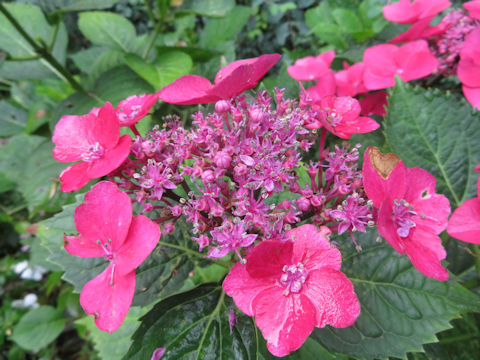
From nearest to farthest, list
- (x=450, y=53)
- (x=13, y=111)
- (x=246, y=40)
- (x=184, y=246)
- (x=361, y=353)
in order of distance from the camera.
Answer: (x=361, y=353)
(x=184, y=246)
(x=450, y=53)
(x=13, y=111)
(x=246, y=40)

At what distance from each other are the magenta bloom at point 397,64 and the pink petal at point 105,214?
0.82 m

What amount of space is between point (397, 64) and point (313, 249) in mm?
809

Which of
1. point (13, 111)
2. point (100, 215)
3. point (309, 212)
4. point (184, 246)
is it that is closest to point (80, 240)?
point (100, 215)

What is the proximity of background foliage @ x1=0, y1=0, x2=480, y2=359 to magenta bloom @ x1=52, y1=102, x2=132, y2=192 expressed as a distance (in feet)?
0.51

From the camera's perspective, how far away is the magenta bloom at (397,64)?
1.04m

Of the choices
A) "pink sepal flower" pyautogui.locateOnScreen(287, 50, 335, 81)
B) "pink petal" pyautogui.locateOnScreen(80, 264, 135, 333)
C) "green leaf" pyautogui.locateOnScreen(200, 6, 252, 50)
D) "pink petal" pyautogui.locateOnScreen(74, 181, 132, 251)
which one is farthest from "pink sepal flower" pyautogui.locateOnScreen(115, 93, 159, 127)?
"green leaf" pyautogui.locateOnScreen(200, 6, 252, 50)

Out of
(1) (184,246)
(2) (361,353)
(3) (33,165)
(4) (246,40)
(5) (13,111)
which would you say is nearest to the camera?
(2) (361,353)

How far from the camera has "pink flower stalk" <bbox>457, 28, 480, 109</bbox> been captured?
0.91 meters

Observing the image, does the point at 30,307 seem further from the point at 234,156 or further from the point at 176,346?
the point at 234,156

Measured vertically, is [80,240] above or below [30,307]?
above

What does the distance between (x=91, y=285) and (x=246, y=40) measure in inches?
104

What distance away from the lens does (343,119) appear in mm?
733

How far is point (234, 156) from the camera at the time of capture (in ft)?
1.95

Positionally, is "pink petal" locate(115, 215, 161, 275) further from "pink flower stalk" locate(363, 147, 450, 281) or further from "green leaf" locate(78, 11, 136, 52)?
"green leaf" locate(78, 11, 136, 52)
